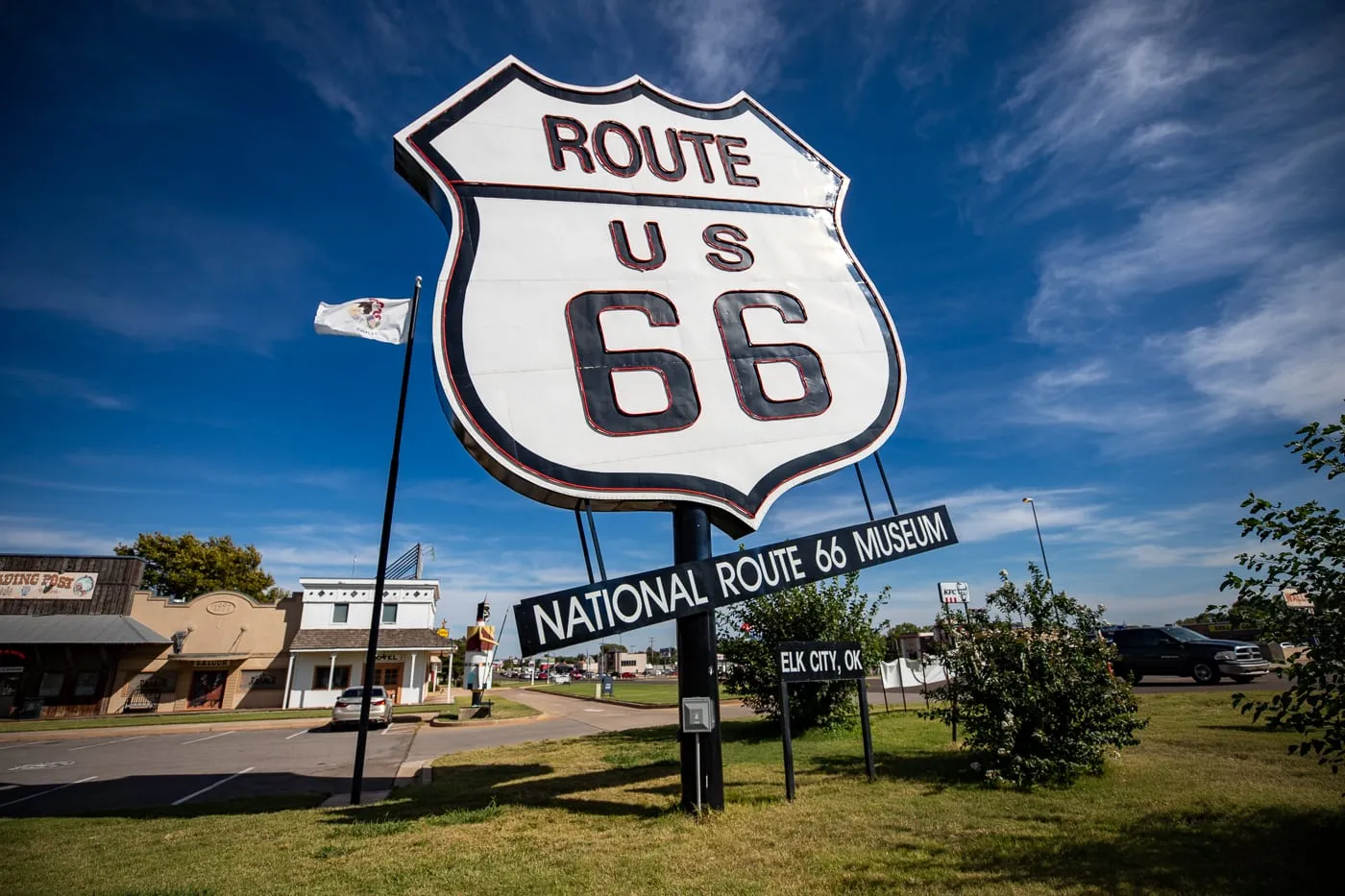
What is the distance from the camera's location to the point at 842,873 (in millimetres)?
5059

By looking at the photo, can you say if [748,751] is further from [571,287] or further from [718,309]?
[571,287]

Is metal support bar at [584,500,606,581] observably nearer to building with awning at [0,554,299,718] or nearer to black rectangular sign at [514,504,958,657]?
black rectangular sign at [514,504,958,657]

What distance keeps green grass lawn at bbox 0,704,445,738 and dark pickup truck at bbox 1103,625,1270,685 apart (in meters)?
27.6

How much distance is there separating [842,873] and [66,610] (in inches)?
1583

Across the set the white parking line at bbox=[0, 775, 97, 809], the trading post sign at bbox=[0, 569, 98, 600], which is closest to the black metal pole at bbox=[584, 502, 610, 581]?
the white parking line at bbox=[0, 775, 97, 809]

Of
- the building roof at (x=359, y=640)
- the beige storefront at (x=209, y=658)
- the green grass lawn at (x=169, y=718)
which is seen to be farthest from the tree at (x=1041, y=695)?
the beige storefront at (x=209, y=658)

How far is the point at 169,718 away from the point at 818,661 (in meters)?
30.9

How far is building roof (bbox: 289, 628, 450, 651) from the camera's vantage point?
3259cm

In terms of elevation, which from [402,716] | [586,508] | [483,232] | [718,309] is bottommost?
[402,716]

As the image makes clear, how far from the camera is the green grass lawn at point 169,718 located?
24156 mm

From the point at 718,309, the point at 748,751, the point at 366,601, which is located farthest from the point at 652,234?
the point at 366,601

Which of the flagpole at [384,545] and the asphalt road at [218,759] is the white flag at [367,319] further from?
the asphalt road at [218,759]

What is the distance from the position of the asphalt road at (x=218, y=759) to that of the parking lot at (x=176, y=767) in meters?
0.02

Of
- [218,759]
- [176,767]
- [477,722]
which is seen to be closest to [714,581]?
[176,767]
